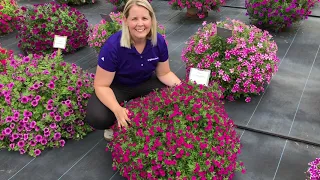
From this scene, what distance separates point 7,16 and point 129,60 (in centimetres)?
370

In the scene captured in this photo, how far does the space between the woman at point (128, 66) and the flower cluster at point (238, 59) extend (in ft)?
2.34

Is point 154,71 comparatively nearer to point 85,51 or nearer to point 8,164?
point 8,164

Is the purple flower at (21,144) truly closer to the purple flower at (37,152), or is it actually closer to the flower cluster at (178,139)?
the purple flower at (37,152)

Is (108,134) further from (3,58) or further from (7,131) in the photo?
Result: (3,58)

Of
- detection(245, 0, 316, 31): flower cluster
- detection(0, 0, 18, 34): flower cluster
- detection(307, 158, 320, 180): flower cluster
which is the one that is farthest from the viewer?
detection(0, 0, 18, 34): flower cluster

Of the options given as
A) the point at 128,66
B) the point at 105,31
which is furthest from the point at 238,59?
the point at 105,31

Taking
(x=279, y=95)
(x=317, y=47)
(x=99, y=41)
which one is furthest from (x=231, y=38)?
(x=317, y=47)

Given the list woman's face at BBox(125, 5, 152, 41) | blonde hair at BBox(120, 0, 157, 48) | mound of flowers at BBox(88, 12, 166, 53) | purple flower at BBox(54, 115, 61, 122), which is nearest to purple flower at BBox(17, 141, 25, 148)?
purple flower at BBox(54, 115, 61, 122)

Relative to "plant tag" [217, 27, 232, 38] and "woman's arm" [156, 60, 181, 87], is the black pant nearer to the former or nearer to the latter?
"woman's arm" [156, 60, 181, 87]

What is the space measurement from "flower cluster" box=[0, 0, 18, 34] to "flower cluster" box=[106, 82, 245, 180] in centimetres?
390

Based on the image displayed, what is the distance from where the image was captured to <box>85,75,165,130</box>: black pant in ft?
8.54

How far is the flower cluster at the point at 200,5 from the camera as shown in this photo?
5738 millimetres

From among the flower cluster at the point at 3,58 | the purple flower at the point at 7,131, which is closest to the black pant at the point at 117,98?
the purple flower at the point at 7,131

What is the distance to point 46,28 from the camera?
4.53 metres
